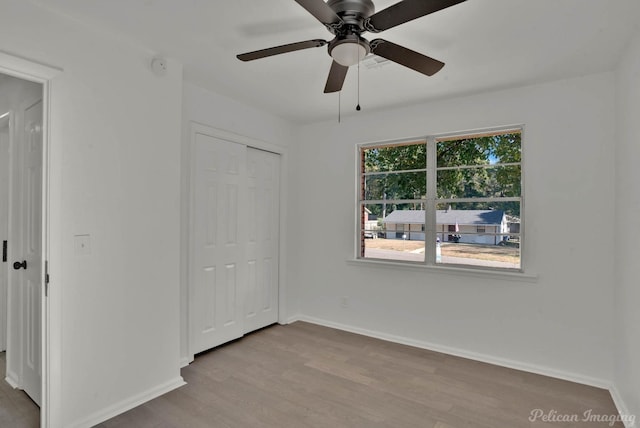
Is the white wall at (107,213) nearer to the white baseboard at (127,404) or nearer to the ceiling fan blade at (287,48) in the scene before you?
the white baseboard at (127,404)

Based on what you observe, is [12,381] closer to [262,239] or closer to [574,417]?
[262,239]

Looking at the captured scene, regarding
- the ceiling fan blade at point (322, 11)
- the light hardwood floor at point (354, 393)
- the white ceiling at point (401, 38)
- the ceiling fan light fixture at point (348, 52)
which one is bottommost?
the light hardwood floor at point (354, 393)

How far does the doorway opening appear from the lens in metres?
2.27

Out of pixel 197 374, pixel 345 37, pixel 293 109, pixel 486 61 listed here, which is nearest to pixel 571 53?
pixel 486 61

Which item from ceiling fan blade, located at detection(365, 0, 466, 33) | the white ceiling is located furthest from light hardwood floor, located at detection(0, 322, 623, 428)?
the white ceiling

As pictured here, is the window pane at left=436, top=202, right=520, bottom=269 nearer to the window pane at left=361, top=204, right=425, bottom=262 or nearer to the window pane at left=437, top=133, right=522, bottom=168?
the window pane at left=361, top=204, right=425, bottom=262

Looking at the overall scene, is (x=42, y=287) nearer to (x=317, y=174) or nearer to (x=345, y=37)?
(x=345, y=37)

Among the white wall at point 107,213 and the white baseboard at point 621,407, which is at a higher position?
the white wall at point 107,213

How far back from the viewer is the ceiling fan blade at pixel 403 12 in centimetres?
136

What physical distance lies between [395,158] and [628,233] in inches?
80.7

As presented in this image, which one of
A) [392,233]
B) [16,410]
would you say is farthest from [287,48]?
[16,410]

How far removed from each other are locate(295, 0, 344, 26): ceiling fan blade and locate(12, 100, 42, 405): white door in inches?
76.1

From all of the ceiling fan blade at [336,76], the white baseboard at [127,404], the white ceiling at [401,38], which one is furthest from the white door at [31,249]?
the ceiling fan blade at [336,76]

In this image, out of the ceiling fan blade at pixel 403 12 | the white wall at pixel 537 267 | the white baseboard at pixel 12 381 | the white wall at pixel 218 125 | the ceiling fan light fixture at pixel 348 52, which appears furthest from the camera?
the white wall at pixel 218 125
